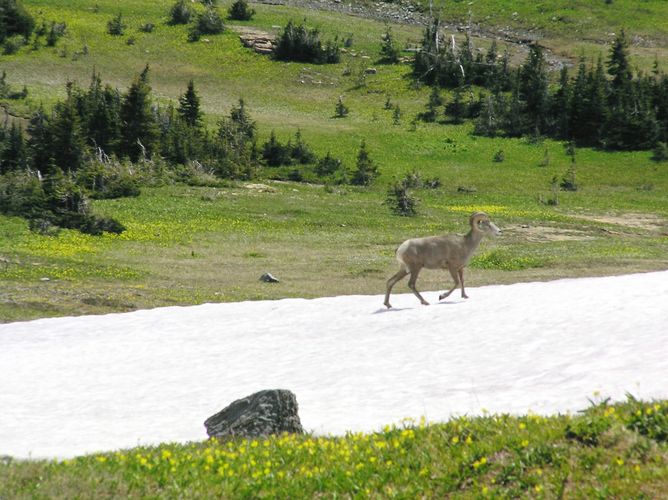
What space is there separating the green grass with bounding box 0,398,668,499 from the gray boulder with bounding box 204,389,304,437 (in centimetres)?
132

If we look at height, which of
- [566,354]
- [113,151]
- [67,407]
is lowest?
[113,151]

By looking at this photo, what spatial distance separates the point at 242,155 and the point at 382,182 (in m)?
11.7

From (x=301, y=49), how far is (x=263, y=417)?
111511mm

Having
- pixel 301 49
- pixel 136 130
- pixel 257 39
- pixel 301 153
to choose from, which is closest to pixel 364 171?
pixel 301 153

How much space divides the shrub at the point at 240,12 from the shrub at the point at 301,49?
17.2 meters

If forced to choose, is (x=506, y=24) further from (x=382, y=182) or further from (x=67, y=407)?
(x=67, y=407)

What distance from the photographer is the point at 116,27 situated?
124062 millimetres

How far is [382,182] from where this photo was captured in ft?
240

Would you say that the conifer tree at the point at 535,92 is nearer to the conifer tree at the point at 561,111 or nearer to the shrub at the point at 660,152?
the conifer tree at the point at 561,111

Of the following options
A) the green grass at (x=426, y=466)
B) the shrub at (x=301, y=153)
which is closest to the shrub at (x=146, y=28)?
the shrub at (x=301, y=153)

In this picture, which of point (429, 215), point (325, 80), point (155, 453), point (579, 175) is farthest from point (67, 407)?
point (325, 80)

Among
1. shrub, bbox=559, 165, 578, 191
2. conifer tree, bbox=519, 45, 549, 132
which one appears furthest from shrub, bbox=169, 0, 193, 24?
shrub, bbox=559, 165, 578, 191

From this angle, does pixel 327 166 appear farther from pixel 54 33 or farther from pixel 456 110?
pixel 54 33

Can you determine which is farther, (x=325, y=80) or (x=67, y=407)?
(x=325, y=80)
